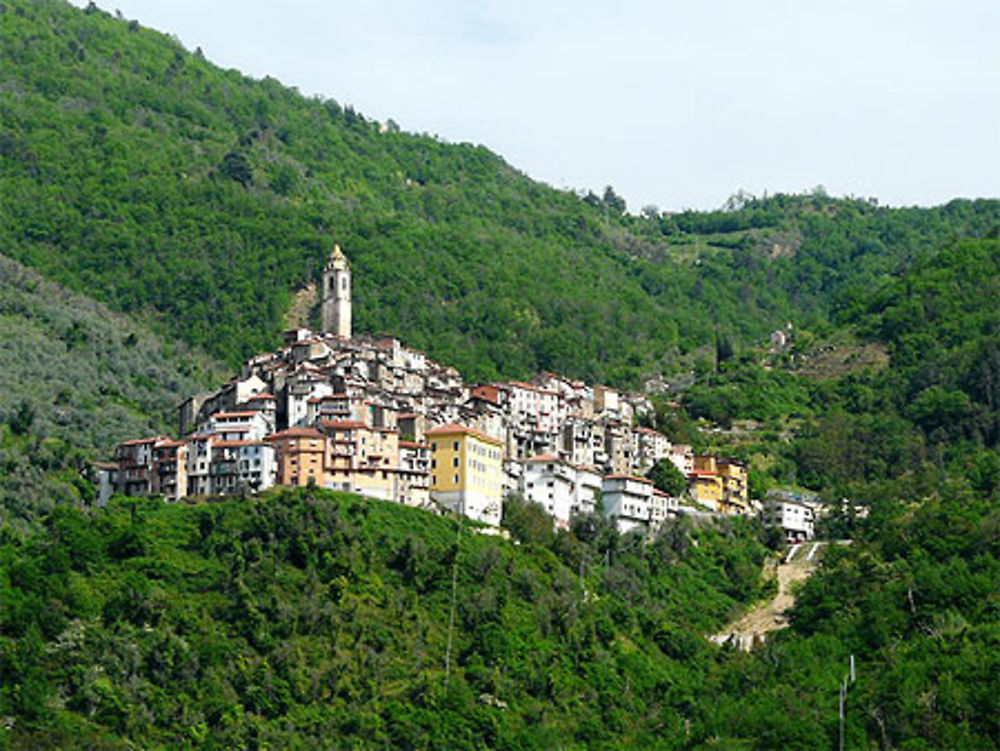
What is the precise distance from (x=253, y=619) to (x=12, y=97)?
90.9m

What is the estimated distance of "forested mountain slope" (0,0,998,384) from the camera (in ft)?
406

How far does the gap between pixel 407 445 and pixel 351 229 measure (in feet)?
195

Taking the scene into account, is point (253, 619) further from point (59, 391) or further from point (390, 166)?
point (390, 166)

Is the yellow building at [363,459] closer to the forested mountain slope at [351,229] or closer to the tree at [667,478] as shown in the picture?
the tree at [667,478]

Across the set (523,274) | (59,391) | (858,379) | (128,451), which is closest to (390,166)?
(523,274)

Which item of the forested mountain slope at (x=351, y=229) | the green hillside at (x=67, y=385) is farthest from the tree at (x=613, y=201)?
the green hillside at (x=67, y=385)

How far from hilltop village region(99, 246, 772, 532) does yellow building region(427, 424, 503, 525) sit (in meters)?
0.05

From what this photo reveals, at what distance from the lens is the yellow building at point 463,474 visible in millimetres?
75688

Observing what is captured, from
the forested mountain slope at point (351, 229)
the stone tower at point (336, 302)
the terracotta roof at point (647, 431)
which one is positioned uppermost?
the forested mountain slope at point (351, 229)

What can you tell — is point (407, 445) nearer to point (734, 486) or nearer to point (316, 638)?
point (316, 638)

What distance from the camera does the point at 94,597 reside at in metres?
64.4

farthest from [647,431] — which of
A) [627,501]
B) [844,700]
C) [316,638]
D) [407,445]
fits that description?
[316,638]

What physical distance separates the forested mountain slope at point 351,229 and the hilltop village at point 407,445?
82.9 feet

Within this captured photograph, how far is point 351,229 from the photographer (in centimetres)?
13338
